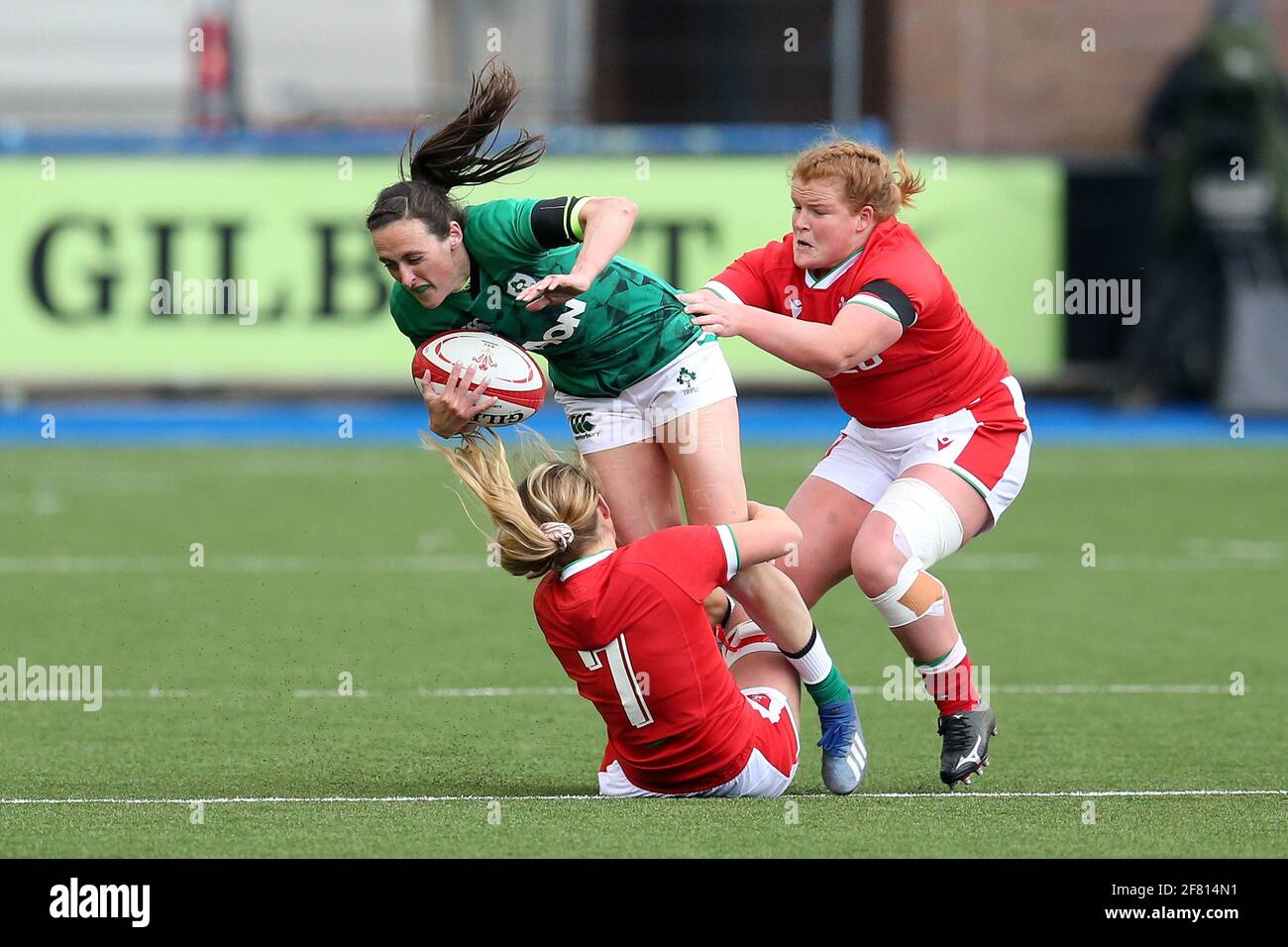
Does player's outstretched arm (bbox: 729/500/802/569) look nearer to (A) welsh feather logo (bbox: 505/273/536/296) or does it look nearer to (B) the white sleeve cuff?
(B) the white sleeve cuff

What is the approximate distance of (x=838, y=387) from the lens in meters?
6.59

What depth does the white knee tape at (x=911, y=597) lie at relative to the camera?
6.12 metres

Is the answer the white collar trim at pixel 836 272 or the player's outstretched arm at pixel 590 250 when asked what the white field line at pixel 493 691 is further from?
the player's outstretched arm at pixel 590 250

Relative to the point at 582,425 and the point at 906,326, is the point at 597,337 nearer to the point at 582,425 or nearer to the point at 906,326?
the point at 582,425

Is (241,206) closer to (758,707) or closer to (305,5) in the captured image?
(305,5)

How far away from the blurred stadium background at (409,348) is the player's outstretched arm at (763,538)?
2.89ft

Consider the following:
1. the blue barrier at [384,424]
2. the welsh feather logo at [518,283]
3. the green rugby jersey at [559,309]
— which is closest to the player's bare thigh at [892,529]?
the green rugby jersey at [559,309]

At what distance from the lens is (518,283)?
6109 millimetres

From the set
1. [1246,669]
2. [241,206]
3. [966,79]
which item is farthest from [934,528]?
[966,79]

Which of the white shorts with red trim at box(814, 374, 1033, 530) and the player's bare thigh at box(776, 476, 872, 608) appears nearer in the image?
the white shorts with red trim at box(814, 374, 1033, 530)

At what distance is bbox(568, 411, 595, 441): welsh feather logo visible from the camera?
6.52 m

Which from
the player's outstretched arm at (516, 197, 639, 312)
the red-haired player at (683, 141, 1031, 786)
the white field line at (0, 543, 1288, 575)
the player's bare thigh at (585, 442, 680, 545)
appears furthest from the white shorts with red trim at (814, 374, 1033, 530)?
the white field line at (0, 543, 1288, 575)

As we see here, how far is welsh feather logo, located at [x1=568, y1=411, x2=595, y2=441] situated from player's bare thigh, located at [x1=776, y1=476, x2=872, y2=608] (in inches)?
27.9

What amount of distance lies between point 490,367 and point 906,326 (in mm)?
1208
